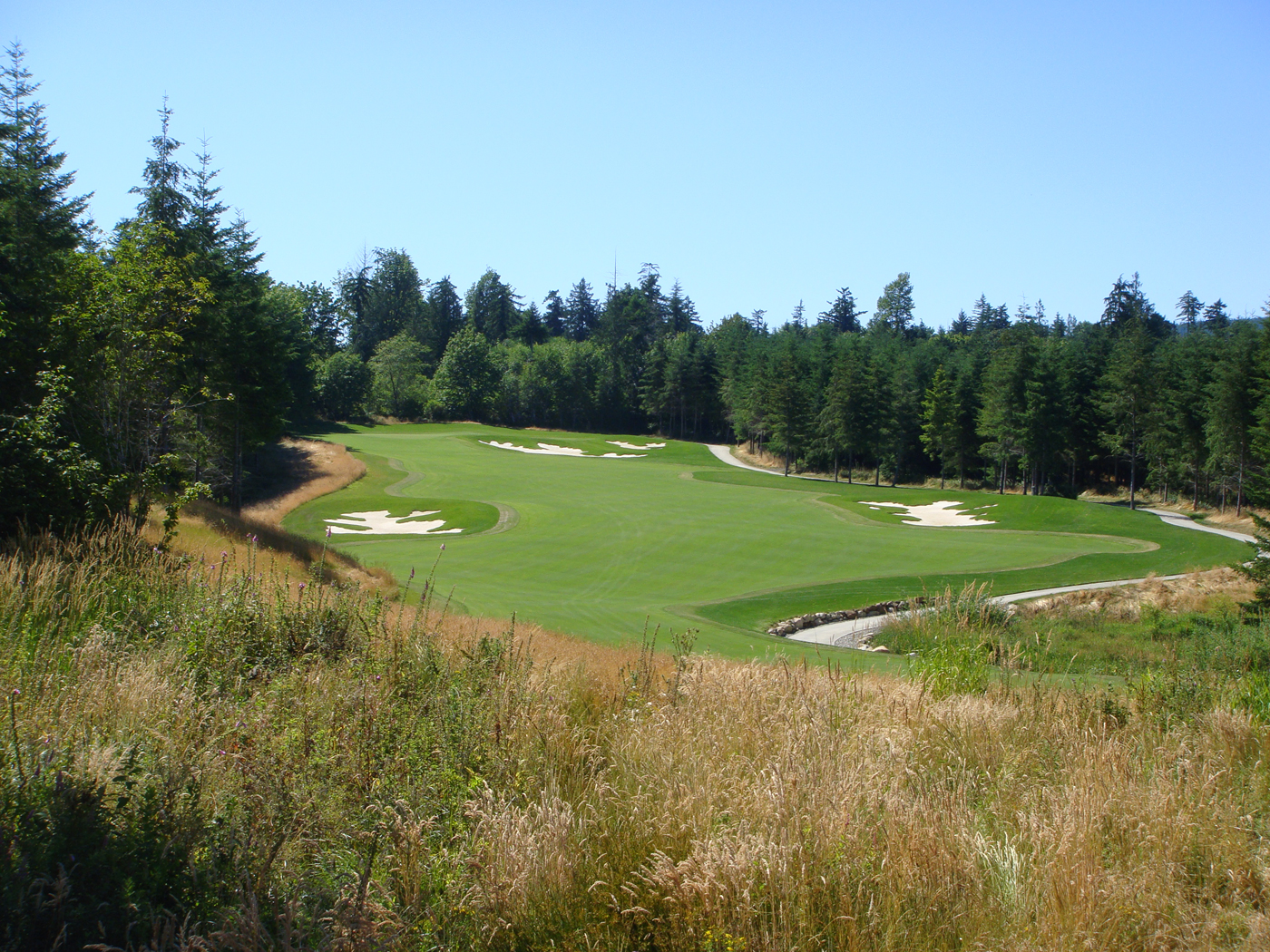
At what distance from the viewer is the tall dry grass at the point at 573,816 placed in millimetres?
2875

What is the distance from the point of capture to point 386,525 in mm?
34156

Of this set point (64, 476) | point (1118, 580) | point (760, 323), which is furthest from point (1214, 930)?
point (760, 323)

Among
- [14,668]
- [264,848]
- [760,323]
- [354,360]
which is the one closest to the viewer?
[264,848]

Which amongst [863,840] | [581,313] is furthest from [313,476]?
[581,313]

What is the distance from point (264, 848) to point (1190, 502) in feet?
237

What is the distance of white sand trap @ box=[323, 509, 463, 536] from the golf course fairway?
215 mm

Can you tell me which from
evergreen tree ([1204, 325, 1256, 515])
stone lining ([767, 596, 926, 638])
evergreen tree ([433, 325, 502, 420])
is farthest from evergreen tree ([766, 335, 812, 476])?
stone lining ([767, 596, 926, 638])

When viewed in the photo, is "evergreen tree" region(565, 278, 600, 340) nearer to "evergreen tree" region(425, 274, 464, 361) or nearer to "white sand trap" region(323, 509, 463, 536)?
"evergreen tree" region(425, 274, 464, 361)

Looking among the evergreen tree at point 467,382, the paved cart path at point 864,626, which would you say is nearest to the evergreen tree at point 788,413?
the evergreen tree at point 467,382

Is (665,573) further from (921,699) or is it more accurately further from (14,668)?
(14,668)

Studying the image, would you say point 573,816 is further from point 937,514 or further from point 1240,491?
point 1240,491

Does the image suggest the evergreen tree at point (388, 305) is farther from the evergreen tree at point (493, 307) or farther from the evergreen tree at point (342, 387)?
the evergreen tree at point (342, 387)

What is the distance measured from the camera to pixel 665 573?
24.9 m

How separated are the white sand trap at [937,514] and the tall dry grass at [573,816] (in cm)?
3591
